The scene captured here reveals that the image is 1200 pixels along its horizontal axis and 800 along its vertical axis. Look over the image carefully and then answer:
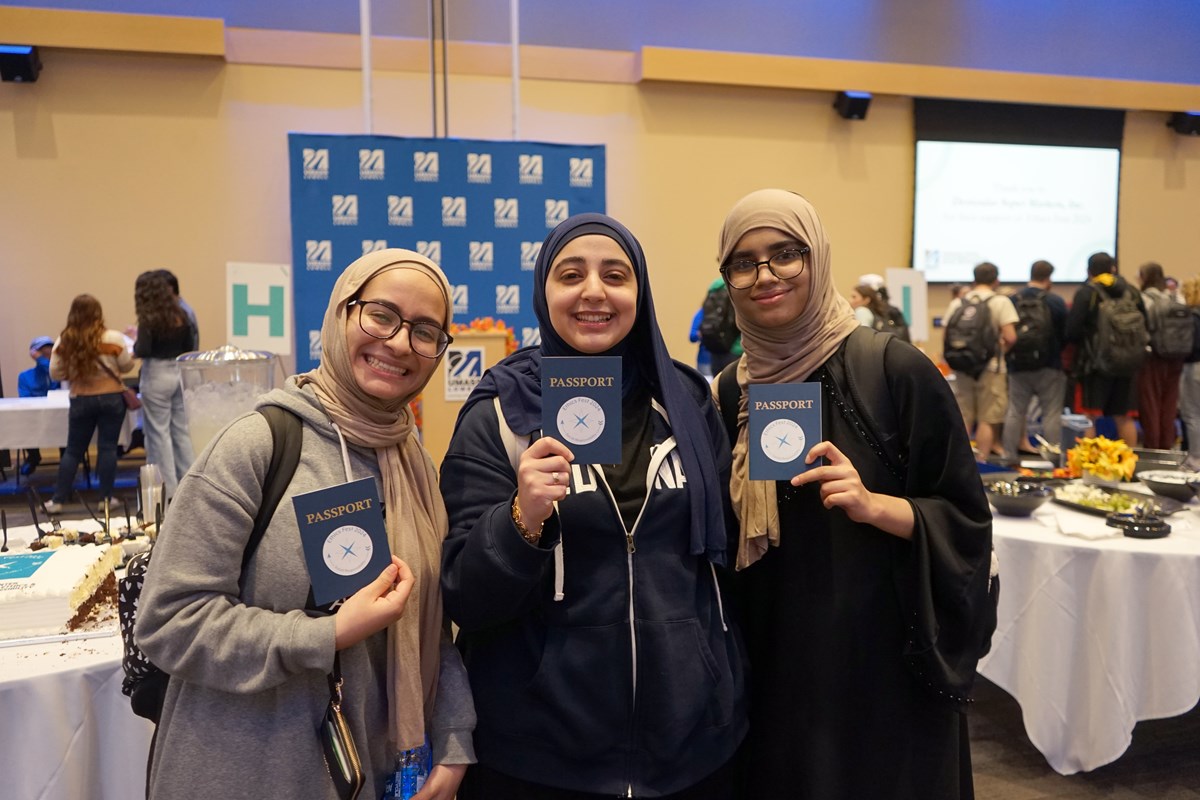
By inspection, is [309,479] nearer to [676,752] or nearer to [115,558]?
[676,752]

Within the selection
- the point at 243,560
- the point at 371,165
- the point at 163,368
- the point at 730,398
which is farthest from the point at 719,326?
the point at 243,560

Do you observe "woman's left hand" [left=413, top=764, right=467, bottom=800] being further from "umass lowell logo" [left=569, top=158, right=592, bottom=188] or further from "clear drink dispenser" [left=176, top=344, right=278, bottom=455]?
"umass lowell logo" [left=569, top=158, right=592, bottom=188]

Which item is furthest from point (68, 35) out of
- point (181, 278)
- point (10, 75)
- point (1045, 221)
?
point (1045, 221)

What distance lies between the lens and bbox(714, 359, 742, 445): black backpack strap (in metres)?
1.74

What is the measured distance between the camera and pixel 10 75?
6777 mm

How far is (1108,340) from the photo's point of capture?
22.3ft

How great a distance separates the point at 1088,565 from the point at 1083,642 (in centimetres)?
26

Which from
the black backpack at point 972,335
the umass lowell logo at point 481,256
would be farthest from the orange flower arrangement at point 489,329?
the black backpack at point 972,335

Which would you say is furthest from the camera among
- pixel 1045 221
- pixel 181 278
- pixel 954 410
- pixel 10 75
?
pixel 1045 221

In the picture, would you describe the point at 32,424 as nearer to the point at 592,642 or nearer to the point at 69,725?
the point at 69,725

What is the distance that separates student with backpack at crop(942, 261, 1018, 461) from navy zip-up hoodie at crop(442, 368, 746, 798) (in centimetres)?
627

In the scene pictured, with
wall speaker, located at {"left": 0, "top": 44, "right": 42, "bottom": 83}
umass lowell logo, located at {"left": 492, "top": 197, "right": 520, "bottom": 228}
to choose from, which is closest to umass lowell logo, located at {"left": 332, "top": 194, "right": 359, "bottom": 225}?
umass lowell logo, located at {"left": 492, "top": 197, "right": 520, "bottom": 228}

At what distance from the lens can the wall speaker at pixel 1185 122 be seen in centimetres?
936

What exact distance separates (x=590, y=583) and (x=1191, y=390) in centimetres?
795
